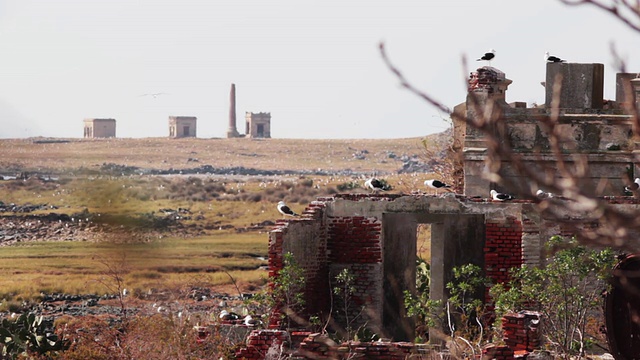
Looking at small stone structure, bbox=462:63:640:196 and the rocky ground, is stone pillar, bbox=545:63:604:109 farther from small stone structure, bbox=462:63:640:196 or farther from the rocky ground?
the rocky ground

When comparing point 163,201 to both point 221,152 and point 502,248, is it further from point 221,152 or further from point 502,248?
point 502,248

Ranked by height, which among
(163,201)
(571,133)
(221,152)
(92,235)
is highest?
(571,133)

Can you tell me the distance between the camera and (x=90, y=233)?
63031 mm

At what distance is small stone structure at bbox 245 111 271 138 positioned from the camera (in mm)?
169125

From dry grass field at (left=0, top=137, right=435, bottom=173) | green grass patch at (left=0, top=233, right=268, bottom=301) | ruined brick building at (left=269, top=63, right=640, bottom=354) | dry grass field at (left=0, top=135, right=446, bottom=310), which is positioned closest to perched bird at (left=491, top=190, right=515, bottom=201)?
ruined brick building at (left=269, top=63, right=640, bottom=354)

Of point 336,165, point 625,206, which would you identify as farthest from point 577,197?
point 336,165

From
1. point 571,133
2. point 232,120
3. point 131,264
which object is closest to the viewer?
point 571,133

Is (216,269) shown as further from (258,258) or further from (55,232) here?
(55,232)

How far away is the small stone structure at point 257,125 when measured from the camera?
555 ft

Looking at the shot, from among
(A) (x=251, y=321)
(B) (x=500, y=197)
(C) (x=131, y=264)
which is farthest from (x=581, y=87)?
(C) (x=131, y=264)

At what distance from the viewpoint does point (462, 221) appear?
19.2 meters

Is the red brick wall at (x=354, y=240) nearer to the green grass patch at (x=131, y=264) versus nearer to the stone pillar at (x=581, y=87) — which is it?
the stone pillar at (x=581, y=87)

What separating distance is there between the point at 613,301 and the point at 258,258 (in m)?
40.7

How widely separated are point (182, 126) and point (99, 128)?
34.5 feet
